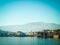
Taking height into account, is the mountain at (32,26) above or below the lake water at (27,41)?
above

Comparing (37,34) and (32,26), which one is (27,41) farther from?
(32,26)

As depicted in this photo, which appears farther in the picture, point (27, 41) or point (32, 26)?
point (32, 26)

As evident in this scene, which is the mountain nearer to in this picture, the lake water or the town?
the town

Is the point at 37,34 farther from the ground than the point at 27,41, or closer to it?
farther from the ground

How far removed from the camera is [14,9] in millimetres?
3461

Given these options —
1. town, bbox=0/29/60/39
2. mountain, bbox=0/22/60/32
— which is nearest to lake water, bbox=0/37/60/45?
town, bbox=0/29/60/39

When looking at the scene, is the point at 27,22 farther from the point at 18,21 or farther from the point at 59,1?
the point at 59,1

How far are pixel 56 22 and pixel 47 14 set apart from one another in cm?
38

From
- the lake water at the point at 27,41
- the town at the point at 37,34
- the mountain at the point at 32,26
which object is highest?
the mountain at the point at 32,26

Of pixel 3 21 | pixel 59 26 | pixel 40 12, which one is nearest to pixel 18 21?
pixel 3 21

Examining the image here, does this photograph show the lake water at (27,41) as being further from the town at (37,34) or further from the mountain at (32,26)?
the mountain at (32,26)

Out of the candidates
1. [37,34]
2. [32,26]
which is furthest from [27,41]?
[32,26]

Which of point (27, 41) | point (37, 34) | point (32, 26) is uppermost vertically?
point (32, 26)

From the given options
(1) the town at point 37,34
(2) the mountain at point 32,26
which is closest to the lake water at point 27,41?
(1) the town at point 37,34
